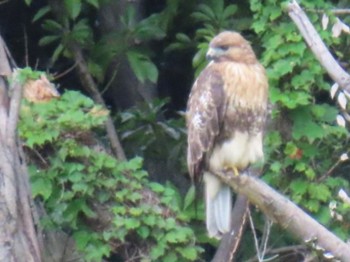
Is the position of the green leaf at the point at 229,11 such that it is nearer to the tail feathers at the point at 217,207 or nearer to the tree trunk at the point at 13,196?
the tail feathers at the point at 217,207

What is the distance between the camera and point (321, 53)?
20.6 ft

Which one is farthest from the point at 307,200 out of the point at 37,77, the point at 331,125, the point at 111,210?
the point at 37,77

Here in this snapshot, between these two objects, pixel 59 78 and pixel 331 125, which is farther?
pixel 59 78

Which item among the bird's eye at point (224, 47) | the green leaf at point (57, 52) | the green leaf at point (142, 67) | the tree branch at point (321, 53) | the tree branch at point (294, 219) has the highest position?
the tree branch at point (321, 53)

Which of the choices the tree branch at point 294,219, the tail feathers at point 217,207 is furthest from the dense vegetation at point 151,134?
the tree branch at point 294,219

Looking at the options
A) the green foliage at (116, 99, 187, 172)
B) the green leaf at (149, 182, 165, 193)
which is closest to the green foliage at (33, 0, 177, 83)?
the green foliage at (116, 99, 187, 172)

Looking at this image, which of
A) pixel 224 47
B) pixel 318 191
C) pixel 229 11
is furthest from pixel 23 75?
pixel 318 191

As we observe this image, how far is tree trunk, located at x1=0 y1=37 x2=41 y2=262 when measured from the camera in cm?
682

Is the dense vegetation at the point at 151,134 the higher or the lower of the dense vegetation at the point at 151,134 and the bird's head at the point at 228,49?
the lower

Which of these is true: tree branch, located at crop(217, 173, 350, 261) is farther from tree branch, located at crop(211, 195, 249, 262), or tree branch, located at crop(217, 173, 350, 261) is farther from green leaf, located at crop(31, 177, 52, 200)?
tree branch, located at crop(211, 195, 249, 262)

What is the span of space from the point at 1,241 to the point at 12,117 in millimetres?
496

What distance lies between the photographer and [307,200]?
8242 mm

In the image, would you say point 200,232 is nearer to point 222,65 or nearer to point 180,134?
point 180,134

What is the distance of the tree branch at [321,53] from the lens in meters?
6.21
